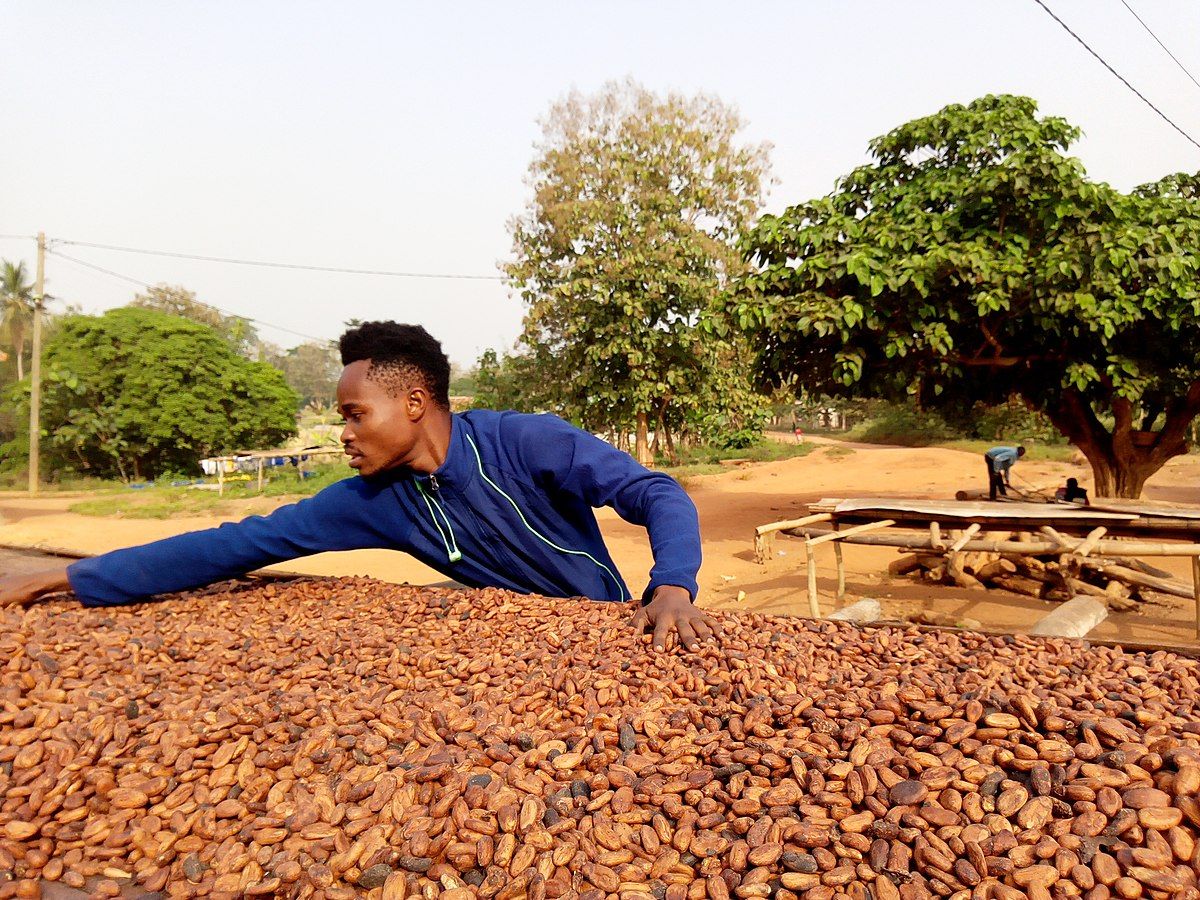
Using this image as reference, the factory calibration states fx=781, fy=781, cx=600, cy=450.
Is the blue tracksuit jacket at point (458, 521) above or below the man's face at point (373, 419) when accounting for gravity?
below

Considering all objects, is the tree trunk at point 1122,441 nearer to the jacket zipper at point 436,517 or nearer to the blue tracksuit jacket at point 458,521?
the blue tracksuit jacket at point 458,521

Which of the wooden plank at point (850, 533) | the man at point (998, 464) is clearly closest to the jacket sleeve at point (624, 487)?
the wooden plank at point (850, 533)

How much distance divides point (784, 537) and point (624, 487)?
741 centimetres

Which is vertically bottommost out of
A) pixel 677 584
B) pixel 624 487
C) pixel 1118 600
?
pixel 1118 600

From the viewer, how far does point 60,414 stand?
17922mm

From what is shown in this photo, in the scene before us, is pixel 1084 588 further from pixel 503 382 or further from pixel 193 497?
pixel 193 497

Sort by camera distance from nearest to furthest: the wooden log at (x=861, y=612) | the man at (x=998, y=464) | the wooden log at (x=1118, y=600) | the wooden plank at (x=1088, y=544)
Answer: the wooden log at (x=861, y=612)
the wooden plank at (x=1088, y=544)
the wooden log at (x=1118, y=600)
the man at (x=998, y=464)

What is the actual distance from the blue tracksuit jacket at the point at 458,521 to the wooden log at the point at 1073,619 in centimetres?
137

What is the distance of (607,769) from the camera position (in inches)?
49.3

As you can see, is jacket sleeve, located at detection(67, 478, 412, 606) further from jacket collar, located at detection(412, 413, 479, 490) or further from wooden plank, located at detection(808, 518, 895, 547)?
wooden plank, located at detection(808, 518, 895, 547)

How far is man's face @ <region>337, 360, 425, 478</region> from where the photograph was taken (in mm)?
2098

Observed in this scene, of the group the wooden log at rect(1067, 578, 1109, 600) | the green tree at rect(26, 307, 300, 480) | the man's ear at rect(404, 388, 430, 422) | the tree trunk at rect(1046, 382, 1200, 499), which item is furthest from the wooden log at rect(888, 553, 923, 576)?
the green tree at rect(26, 307, 300, 480)

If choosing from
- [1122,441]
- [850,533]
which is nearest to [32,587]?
[850,533]

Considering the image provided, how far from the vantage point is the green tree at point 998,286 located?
6242 millimetres
